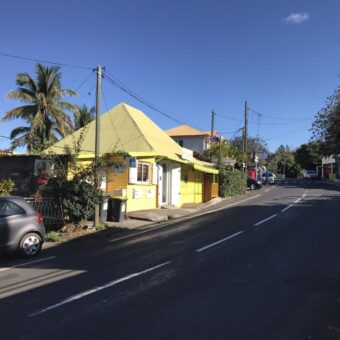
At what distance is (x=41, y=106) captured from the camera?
35219mm

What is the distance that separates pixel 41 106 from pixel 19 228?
2601 centimetres

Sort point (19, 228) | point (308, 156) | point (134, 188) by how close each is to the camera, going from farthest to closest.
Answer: point (308, 156) → point (134, 188) → point (19, 228)

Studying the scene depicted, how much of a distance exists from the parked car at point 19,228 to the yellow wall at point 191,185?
17594 mm

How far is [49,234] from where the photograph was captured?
47.1 feet

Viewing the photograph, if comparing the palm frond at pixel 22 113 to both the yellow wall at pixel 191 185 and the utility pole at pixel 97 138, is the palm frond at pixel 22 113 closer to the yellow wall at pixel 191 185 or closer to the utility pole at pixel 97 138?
the yellow wall at pixel 191 185

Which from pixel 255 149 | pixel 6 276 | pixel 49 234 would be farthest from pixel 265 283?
pixel 255 149

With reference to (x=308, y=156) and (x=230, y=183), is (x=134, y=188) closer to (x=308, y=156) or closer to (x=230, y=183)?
(x=230, y=183)

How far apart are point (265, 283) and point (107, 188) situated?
570 inches

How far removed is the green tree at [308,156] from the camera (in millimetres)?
95938

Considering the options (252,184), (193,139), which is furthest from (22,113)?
(193,139)

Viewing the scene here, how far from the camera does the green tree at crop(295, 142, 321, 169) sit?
9594cm

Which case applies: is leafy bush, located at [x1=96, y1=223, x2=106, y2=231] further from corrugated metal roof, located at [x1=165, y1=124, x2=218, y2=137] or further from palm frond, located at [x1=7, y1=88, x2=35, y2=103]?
corrugated metal roof, located at [x1=165, y1=124, x2=218, y2=137]

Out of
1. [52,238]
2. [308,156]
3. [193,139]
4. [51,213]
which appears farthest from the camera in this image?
[308,156]

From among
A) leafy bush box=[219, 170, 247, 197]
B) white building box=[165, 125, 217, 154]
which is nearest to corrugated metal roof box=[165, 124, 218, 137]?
white building box=[165, 125, 217, 154]
